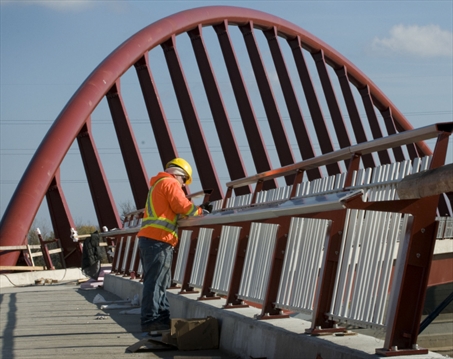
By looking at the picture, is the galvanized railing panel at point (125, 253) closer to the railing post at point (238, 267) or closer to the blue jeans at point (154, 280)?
the blue jeans at point (154, 280)

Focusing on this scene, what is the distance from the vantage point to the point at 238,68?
30.2m

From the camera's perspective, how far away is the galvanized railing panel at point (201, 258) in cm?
914

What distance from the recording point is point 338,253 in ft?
18.3

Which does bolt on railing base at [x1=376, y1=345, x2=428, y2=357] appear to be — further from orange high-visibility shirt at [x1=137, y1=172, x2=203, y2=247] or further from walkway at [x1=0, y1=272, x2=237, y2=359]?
orange high-visibility shirt at [x1=137, y1=172, x2=203, y2=247]

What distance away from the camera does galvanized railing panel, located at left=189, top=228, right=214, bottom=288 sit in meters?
9.14

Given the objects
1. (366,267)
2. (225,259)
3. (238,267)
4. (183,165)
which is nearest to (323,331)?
(366,267)

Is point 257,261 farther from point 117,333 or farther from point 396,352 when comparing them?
point 396,352

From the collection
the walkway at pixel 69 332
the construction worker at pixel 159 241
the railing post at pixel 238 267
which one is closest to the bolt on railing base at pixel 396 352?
the walkway at pixel 69 332

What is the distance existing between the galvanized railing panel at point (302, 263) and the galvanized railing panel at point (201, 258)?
2550mm

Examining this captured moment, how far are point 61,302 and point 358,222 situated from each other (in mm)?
8644

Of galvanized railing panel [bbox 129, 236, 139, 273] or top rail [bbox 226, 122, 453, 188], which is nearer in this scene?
top rail [bbox 226, 122, 453, 188]

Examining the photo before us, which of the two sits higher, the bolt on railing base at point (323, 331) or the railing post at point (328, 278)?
the railing post at point (328, 278)

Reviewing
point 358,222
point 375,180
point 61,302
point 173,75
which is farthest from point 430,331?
point 358,222

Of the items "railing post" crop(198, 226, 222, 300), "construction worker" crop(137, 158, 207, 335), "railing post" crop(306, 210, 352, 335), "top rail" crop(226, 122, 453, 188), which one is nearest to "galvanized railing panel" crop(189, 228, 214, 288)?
"railing post" crop(198, 226, 222, 300)
